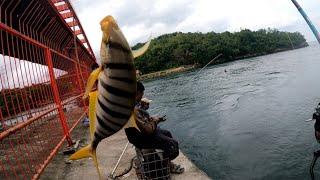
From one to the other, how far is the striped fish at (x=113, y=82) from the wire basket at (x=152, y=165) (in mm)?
3806

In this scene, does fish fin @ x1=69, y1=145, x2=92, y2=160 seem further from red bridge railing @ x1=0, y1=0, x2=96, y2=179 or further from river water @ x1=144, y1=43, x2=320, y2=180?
river water @ x1=144, y1=43, x2=320, y2=180

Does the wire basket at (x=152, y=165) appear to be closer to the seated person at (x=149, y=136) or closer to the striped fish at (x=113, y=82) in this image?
the seated person at (x=149, y=136)

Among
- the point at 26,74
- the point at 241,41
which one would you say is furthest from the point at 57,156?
the point at 241,41

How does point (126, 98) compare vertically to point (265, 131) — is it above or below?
above

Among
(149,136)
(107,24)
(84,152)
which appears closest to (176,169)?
(149,136)

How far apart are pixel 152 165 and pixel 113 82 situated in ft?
13.8

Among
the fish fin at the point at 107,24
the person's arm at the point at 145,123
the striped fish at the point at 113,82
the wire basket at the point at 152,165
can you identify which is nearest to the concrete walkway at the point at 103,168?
the wire basket at the point at 152,165

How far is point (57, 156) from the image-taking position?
8219 millimetres

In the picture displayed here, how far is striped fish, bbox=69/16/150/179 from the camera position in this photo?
1428 mm

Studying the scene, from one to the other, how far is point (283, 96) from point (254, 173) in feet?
43.1

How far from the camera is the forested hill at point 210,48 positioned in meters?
94.3

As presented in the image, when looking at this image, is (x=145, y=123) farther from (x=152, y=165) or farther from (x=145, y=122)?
(x=152, y=165)

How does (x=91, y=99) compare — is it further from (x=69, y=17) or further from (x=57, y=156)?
(x=69, y=17)

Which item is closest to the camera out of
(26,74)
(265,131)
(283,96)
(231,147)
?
(26,74)
